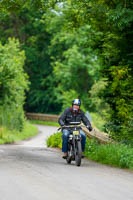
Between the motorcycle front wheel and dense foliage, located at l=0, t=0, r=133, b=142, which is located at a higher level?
dense foliage, located at l=0, t=0, r=133, b=142

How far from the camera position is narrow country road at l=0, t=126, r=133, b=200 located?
779cm

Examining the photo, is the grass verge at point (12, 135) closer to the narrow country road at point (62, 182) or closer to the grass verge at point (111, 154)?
the grass verge at point (111, 154)

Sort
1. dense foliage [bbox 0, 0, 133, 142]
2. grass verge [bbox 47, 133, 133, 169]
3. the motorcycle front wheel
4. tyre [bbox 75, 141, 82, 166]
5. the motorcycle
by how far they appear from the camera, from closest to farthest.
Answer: grass verge [bbox 47, 133, 133, 169]
tyre [bbox 75, 141, 82, 166]
the motorcycle
the motorcycle front wheel
dense foliage [bbox 0, 0, 133, 142]

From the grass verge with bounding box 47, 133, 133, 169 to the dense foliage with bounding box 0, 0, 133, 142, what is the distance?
85 cm

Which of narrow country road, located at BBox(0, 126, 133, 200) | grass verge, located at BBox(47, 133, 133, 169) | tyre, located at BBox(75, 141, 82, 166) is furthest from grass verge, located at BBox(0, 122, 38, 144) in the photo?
narrow country road, located at BBox(0, 126, 133, 200)

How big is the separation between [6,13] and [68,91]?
36074 mm

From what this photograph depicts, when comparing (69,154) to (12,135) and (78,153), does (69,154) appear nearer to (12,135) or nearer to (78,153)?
(78,153)

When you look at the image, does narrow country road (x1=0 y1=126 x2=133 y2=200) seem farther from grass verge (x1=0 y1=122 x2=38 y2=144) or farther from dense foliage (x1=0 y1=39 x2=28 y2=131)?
dense foliage (x1=0 y1=39 x2=28 y2=131)

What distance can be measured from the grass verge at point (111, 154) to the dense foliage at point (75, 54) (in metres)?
0.85

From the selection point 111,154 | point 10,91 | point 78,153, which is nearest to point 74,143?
point 78,153

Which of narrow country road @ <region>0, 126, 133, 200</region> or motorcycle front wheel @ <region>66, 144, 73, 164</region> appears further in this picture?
motorcycle front wheel @ <region>66, 144, 73, 164</region>

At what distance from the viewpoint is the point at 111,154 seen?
12.9 meters

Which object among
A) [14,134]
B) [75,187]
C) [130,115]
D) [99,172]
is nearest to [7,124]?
[14,134]

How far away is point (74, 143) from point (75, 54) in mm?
38579
